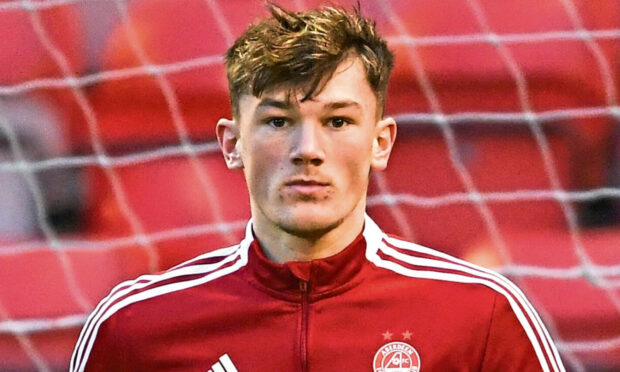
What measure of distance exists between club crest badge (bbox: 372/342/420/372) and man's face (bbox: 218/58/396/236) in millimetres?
170

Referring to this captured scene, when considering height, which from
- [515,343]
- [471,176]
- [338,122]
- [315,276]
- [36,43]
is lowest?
[515,343]

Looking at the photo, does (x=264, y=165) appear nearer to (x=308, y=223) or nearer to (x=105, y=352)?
(x=308, y=223)

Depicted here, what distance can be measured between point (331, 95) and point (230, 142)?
18 cm

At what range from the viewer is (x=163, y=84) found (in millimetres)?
2316

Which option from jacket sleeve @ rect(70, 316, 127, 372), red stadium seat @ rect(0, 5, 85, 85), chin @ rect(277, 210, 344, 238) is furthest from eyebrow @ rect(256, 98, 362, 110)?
red stadium seat @ rect(0, 5, 85, 85)

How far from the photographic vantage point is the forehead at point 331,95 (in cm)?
131

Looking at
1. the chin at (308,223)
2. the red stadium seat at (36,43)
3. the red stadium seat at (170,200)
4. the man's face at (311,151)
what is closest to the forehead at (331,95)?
the man's face at (311,151)

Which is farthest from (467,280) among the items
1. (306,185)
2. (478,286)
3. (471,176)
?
(471,176)

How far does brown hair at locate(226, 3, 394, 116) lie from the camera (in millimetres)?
1320

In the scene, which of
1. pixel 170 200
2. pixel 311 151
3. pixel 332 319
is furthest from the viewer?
pixel 170 200

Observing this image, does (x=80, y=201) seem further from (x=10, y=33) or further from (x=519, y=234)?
(x=519, y=234)

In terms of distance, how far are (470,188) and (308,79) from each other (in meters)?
1.05

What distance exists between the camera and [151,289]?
57.2 inches

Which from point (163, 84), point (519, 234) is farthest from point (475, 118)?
point (163, 84)
